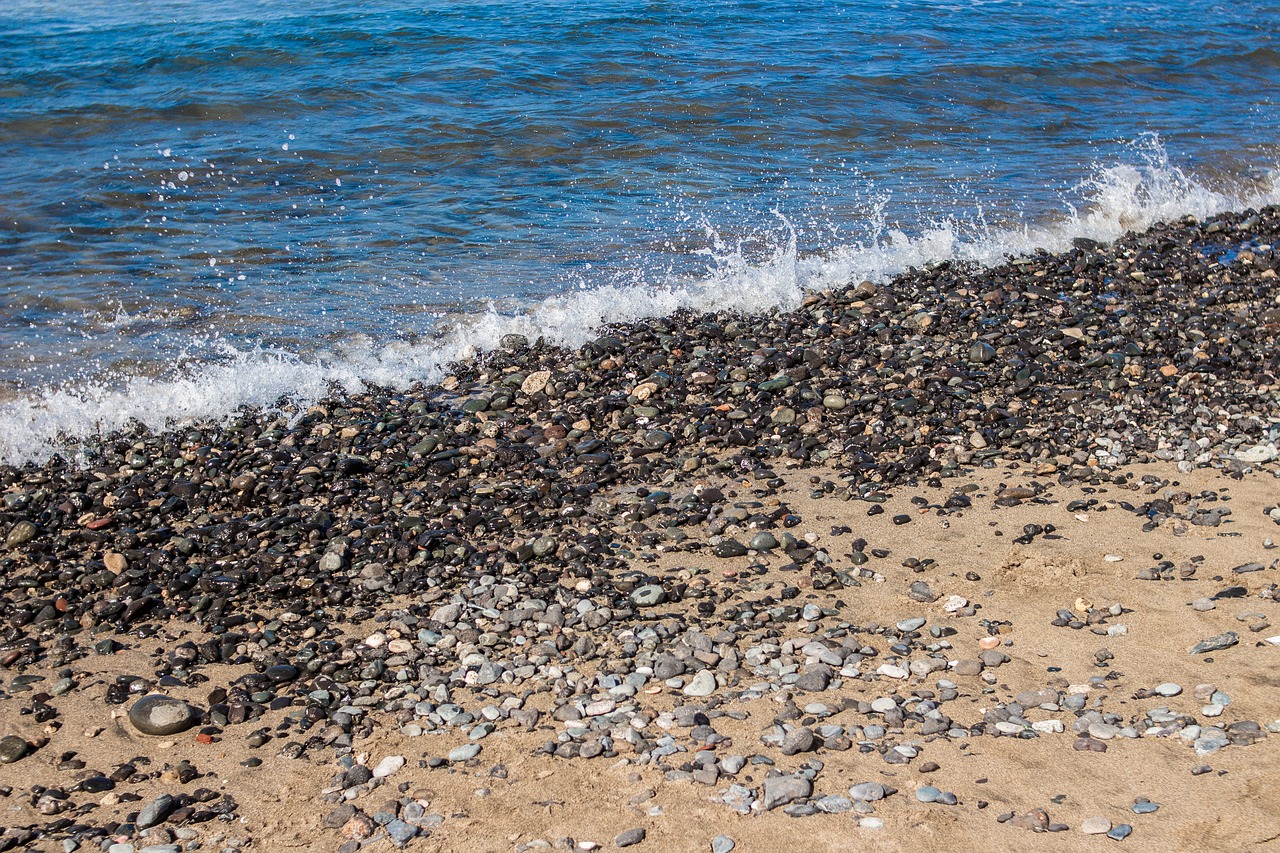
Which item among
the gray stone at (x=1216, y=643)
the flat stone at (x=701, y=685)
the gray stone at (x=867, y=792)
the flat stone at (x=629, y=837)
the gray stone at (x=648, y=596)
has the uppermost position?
the gray stone at (x=648, y=596)

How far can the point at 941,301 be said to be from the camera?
8164 mm

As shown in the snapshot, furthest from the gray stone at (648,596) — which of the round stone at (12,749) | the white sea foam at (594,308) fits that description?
Answer: the white sea foam at (594,308)

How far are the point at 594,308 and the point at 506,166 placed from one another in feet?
14.9

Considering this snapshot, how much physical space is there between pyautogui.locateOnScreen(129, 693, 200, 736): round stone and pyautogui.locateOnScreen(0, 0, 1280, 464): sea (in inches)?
118

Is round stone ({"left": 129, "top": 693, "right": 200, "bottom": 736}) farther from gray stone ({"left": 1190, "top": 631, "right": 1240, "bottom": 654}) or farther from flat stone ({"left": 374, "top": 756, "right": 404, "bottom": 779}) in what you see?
gray stone ({"left": 1190, "top": 631, "right": 1240, "bottom": 654})

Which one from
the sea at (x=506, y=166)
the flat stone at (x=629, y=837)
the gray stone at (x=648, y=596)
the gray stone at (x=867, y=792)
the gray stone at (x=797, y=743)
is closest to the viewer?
the flat stone at (x=629, y=837)

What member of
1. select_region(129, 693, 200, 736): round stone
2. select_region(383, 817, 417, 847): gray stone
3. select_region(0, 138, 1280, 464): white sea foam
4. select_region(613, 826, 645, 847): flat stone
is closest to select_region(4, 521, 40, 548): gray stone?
select_region(0, 138, 1280, 464): white sea foam

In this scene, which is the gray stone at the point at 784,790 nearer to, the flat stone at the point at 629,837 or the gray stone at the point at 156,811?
the flat stone at the point at 629,837

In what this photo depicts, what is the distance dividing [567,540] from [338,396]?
2596 millimetres

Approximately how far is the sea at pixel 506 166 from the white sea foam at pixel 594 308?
31 millimetres

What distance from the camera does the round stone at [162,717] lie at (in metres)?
4.12

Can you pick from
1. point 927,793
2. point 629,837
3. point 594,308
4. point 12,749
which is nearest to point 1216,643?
point 927,793

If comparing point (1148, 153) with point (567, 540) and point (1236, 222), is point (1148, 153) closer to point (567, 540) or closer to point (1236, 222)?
point (1236, 222)

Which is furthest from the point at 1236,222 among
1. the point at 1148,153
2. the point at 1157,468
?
the point at 1157,468
